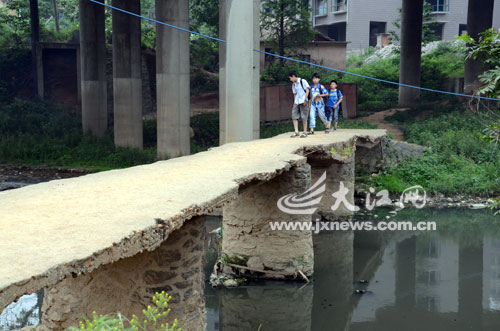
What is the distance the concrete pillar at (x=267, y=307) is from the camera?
897cm

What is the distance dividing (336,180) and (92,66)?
13744 mm

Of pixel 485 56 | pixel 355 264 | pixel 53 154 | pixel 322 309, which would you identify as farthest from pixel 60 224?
pixel 53 154

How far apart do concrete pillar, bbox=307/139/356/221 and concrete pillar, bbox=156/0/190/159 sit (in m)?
6.62

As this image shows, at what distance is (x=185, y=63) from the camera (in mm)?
Result: 19438

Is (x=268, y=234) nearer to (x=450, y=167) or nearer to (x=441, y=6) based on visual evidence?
(x=450, y=167)

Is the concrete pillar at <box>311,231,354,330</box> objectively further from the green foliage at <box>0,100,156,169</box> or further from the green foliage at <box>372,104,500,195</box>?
the green foliage at <box>0,100,156,169</box>

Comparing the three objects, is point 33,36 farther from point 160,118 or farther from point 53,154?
point 160,118

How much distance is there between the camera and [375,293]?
33.2 feet

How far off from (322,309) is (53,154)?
554 inches

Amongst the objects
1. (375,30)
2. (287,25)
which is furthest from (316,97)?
(375,30)

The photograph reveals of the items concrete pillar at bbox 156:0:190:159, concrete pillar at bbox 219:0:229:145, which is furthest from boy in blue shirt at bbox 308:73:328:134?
concrete pillar at bbox 156:0:190:159

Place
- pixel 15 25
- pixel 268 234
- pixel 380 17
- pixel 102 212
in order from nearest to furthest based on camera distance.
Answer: pixel 102 212 < pixel 268 234 < pixel 15 25 < pixel 380 17

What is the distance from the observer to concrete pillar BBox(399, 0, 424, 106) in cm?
2959

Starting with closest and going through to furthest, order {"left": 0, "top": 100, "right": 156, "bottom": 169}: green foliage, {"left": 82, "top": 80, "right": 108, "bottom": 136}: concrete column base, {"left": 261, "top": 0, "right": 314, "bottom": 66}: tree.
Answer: {"left": 0, "top": 100, "right": 156, "bottom": 169}: green foliage → {"left": 82, "top": 80, "right": 108, "bottom": 136}: concrete column base → {"left": 261, "top": 0, "right": 314, "bottom": 66}: tree
